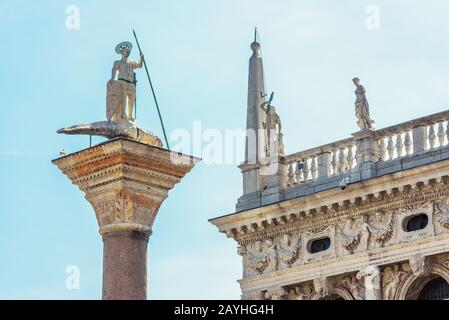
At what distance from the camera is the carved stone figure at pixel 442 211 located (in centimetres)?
3584

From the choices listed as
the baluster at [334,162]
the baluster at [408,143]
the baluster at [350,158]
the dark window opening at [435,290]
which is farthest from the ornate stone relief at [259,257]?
the baluster at [408,143]

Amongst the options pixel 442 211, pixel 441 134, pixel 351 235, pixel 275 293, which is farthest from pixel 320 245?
pixel 441 134

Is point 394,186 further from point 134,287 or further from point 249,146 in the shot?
point 134,287

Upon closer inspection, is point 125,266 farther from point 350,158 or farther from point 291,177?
point 291,177

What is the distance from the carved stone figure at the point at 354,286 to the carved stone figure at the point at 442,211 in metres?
2.77

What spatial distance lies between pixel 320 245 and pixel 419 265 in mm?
3084

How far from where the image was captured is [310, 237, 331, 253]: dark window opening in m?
38.5

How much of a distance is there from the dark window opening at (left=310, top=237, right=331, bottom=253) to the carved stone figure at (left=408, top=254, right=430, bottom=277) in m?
2.55

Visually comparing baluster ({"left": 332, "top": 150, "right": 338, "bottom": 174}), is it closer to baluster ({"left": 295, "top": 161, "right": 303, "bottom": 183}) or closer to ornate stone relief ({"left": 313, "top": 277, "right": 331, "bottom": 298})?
baluster ({"left": 295, "top": 161, "right": 303, "bottom": 183})

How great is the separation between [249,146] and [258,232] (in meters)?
2.27

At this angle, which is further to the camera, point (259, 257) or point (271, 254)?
point (259, 257)

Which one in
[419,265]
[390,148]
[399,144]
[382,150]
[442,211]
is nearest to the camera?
[442,211]

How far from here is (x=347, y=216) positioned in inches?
1491
